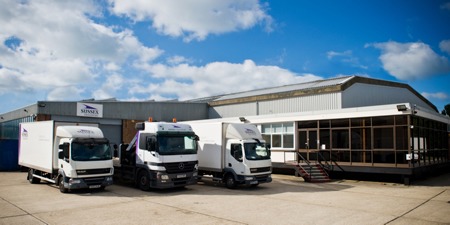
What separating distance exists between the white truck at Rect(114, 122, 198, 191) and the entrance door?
27.5 feet

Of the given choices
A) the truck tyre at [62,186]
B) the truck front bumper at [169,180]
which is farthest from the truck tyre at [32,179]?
the truck front bumper at [169,180]

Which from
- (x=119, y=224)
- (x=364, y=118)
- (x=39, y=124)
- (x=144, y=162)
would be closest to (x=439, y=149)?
(x=364, y=118)

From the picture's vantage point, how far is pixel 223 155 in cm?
1617

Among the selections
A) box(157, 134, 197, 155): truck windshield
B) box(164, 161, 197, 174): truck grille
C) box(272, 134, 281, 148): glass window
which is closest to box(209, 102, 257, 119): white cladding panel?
box(272, 134, 281, 148): glass window

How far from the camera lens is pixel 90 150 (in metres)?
14.1

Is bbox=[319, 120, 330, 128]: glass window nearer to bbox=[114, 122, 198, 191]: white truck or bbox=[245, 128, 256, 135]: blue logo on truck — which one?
bbox=[245, 128, 256, 135]: blue logo on truck

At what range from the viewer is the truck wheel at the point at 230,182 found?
15.6 metres

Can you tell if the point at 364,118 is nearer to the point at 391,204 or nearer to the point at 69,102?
the point at 391,204

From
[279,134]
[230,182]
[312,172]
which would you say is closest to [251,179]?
[230,182]

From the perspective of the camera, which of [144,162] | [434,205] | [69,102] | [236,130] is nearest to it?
[434,205]

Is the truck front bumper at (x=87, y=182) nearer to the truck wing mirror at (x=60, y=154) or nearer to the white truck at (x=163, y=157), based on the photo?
the truck wing mirror at (x=60, y=154)

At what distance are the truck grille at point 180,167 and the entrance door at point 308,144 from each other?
8571mm

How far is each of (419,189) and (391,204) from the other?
4.82 m

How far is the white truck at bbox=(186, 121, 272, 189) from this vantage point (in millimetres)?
15312
